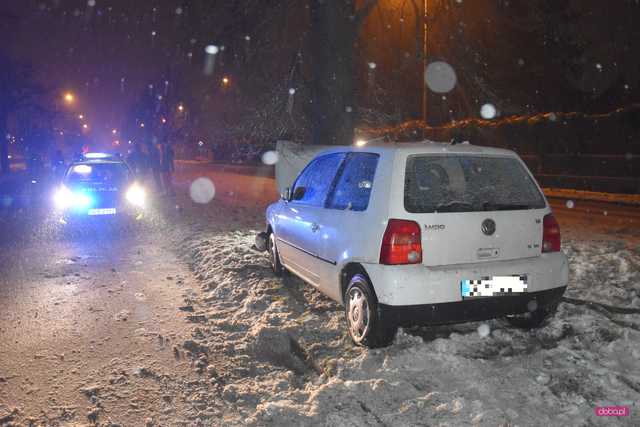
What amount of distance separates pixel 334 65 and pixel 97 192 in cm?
578

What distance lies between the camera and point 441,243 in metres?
3.91

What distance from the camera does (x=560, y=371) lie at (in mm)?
3736

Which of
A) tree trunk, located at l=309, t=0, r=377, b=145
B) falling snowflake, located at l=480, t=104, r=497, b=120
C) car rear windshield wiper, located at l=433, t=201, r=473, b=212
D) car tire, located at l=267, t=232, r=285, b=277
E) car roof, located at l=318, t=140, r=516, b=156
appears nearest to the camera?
car rear windshield wiper, located at l=433, t=201, r=473, b=212

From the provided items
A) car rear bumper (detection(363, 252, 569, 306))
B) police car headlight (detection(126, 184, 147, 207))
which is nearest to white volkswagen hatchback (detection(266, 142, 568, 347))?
car rear bumper (detection(363, 252, 569, 306))

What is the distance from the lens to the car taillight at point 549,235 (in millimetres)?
4219

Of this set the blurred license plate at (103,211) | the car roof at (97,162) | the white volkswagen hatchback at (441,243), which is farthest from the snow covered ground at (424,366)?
the car roof at (97,162)

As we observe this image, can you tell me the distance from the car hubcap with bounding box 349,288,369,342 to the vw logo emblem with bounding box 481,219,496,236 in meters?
1.09

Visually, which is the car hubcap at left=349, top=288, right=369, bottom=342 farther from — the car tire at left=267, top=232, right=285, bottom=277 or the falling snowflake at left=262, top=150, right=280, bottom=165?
the falling snowflake at left=262, top=150, right=280, bottom=165

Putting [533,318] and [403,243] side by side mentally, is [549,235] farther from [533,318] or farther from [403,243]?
[403,243]

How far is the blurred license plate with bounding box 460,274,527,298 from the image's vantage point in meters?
3.90

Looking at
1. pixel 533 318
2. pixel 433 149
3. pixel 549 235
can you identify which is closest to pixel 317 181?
pixel 433 149

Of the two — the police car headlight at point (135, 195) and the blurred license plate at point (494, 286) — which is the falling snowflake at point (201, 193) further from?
the blurred license plate at point (494, 286)

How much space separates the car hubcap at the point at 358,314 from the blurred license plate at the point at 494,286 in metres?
0.80

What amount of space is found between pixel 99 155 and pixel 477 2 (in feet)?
47.5
